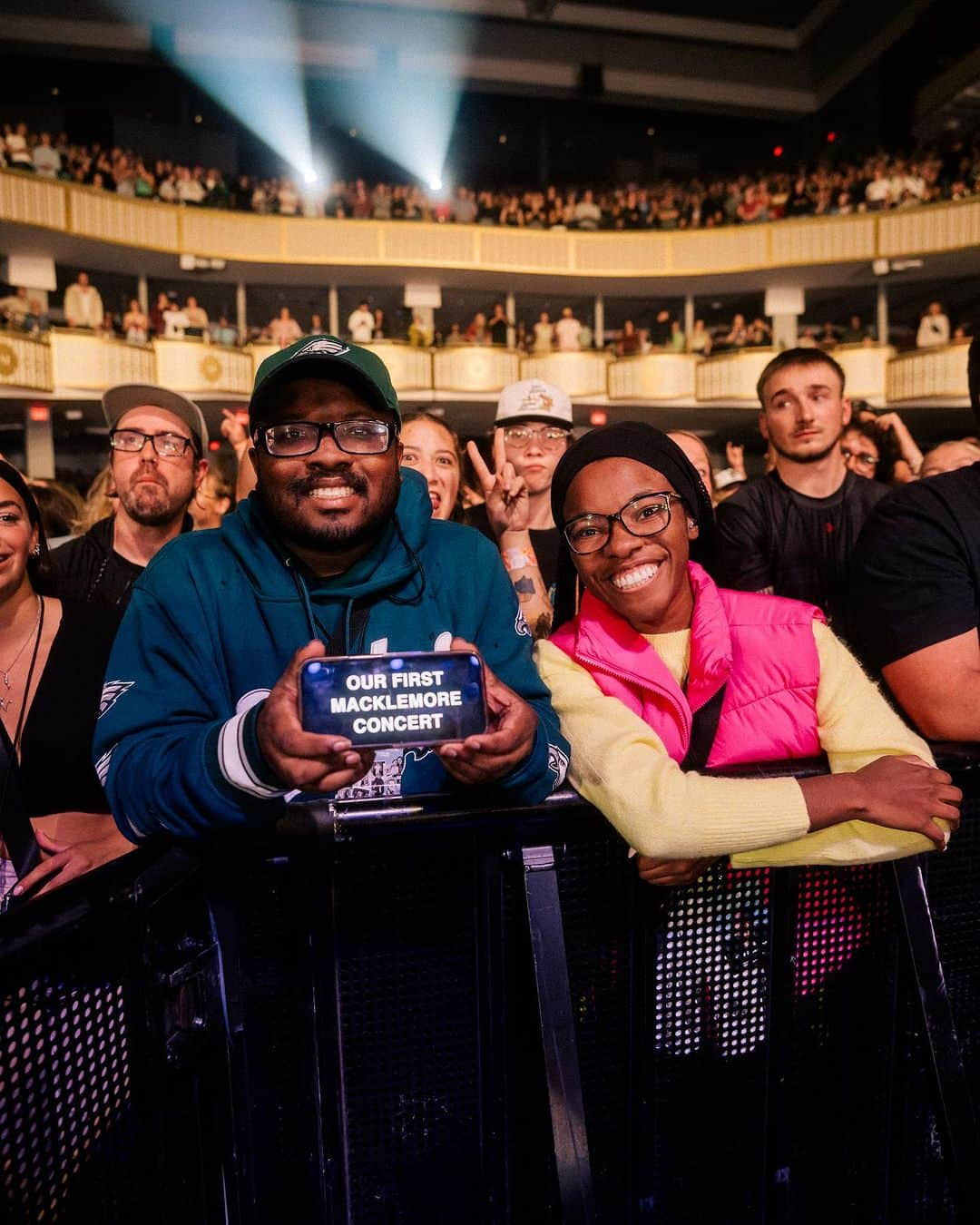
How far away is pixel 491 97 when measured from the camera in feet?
64.1

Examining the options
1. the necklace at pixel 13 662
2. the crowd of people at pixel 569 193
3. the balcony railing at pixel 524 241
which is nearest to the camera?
the necklace at pixel 13 662

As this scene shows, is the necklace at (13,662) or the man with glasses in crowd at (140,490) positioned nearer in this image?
the necklace at (13,662)

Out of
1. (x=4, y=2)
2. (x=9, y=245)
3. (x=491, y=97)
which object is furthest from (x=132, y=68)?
(x=491, y=97)

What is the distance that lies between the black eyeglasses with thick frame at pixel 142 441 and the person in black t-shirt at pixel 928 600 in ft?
7.97

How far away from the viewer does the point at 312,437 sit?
1.51 metres

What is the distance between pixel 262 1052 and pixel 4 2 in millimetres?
20139

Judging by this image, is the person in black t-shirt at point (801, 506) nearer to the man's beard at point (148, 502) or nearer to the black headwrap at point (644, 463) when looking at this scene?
the black headwrap at point (644, 463)

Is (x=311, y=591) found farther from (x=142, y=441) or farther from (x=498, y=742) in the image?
(x=142, y=441)

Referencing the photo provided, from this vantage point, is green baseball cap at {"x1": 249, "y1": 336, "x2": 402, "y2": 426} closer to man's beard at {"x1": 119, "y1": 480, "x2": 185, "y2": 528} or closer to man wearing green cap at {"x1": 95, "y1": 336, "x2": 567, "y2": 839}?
man wearing green cap at {"x1": 95, "y1": 336, "x2": 567, "y2": 839}

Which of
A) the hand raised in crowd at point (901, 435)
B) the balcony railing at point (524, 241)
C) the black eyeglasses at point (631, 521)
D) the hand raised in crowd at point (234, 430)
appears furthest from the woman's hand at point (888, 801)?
the balcony railing at point (524, 241)

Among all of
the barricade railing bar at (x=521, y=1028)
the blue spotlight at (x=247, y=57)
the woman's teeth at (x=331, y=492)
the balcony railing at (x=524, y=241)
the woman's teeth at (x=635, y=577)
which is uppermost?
the blue spotlight at (x=247, y=57)

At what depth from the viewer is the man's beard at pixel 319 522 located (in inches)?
58.6

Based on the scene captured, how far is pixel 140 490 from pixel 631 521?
83.4 inches

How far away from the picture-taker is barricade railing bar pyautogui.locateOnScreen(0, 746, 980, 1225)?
1.13m
